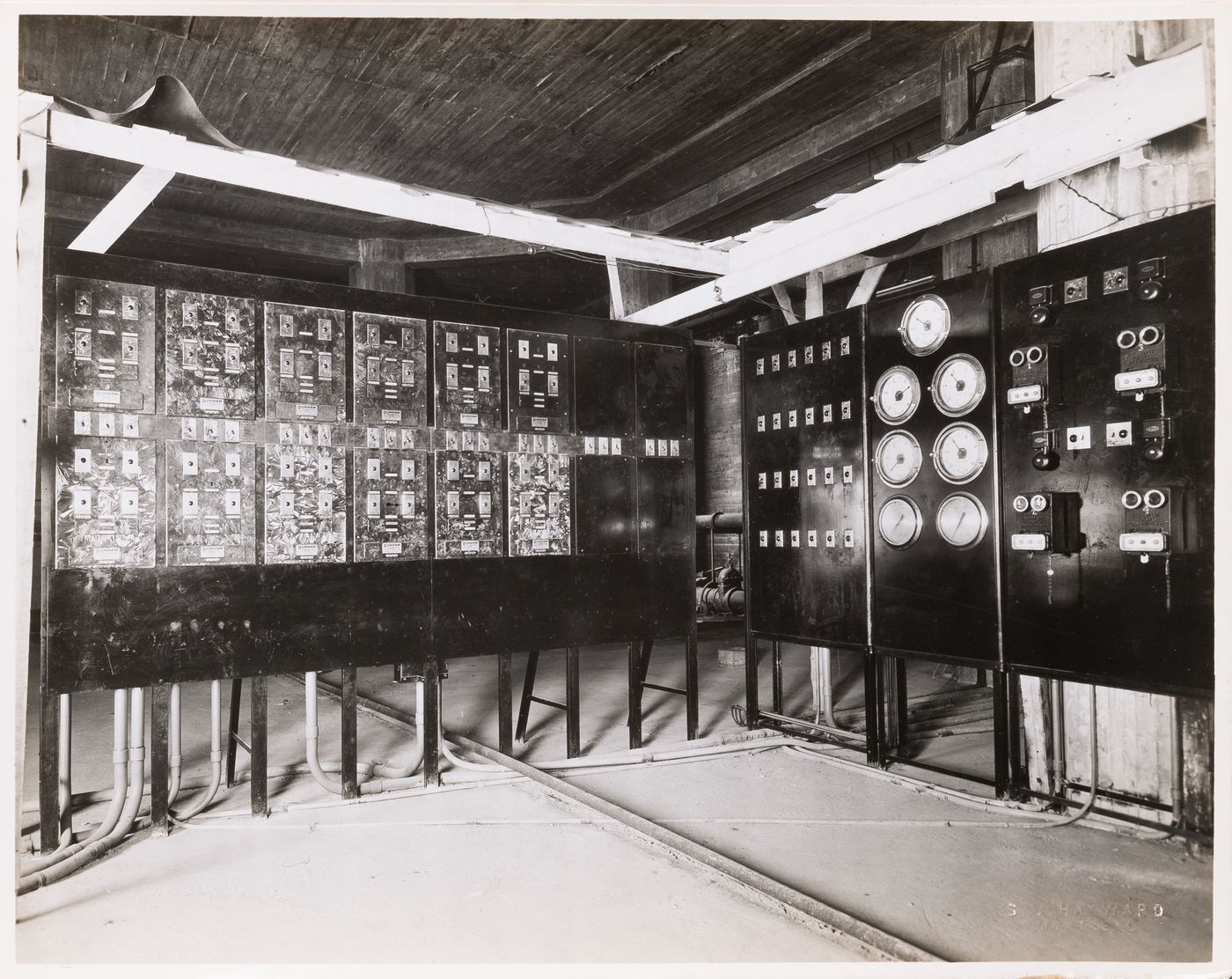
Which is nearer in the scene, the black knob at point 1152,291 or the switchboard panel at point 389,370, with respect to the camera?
the black knob at point 1152,291

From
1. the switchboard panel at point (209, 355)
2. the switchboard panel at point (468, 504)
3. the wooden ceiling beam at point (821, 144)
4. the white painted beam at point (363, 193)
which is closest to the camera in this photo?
the white painted beam at point (363, 193)

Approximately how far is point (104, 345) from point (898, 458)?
380 centimetres

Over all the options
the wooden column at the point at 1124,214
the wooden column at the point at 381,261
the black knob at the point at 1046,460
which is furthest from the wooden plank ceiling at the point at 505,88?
the black knob at the point at 1046,460

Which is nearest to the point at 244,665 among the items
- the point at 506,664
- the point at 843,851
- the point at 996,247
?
the point at 506,664

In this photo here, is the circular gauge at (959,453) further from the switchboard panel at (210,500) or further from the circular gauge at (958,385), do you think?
the switchboard panel at (210,500)

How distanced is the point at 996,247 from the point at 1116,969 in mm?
4575

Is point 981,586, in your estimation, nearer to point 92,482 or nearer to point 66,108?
point 92,482

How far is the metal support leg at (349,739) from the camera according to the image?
3934mm

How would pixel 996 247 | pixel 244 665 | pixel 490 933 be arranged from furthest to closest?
pixel 996 247
pixel 244 665
pixel 490 933

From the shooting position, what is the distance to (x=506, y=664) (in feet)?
14.7

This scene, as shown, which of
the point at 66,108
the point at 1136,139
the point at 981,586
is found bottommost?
the point at 981,586

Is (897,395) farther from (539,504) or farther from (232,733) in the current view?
(232,733)

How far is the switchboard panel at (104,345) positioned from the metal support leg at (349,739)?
1553mm

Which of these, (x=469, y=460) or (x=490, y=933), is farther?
(x=469, y=460)
